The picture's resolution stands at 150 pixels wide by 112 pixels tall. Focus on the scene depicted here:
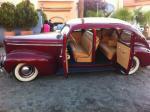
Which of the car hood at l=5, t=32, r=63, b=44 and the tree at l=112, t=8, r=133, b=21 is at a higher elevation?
the tree at l=112, t=8, r=133, b=21

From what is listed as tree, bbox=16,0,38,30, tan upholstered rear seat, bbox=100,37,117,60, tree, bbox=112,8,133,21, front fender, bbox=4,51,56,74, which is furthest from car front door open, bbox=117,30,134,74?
tree, bbox=112,8,133,21

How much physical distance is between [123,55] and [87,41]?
3.38 ft

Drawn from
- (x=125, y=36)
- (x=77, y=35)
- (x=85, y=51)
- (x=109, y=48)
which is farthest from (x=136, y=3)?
(x=85, y=51)

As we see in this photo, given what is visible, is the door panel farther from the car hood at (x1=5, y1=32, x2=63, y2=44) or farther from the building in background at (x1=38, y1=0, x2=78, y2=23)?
the building in background at (x1=38, y1=0, x2=78, y2=23)

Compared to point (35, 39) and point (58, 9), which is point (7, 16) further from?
point (58, 9)

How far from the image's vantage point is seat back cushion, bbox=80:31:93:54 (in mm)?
6187

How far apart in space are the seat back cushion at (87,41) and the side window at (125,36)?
814 millimetres

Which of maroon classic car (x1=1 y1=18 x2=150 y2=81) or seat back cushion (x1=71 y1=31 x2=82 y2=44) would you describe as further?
seat back cushion (x1=71 y1=31 x2=82 y2=44)

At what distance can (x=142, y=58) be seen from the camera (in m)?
6.40

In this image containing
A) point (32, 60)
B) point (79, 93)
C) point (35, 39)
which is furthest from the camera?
point (35, 39)

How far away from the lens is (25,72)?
6.02 m

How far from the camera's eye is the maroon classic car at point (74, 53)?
19.3 feet

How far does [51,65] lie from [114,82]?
5.21ft

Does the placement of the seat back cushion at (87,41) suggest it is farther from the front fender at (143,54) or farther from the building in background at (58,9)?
the building in background at (58,9)
